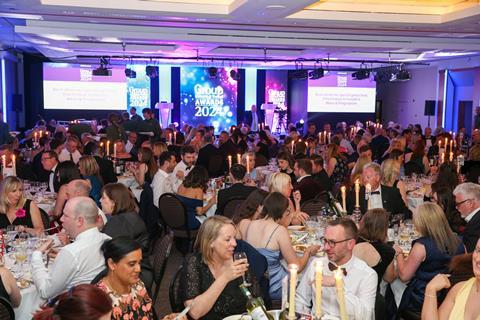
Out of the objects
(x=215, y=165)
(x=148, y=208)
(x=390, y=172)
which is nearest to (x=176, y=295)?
(x=148, y=208)

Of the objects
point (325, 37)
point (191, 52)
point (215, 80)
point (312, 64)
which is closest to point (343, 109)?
point (312, 64)

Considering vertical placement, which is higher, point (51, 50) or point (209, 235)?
point (51, 50)

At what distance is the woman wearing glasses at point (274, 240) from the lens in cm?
461

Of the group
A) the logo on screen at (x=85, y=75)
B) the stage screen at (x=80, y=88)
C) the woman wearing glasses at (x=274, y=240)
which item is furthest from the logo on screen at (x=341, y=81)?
the woman wearing glasses at (x=274, y=240)

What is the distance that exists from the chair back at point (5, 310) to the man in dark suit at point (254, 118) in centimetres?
2017

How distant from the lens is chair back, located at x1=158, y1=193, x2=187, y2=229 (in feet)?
23.1

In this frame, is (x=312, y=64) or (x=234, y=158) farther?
(x=312, y=64)

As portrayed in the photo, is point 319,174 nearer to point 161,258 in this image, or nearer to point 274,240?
point 274,240

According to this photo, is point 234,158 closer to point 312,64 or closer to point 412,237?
point 412,237

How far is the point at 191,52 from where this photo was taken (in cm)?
1728

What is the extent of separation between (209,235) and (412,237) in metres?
2.53

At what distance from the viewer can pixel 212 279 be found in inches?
141

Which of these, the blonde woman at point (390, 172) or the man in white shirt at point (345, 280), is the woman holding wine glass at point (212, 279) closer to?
the man in white shirt at point (345, 280)

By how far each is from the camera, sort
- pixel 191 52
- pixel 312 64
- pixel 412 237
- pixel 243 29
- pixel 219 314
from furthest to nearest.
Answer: pixel 312 64 < pixel 191 52 < pixel 243 29 < pixel 412 237 < pixel 219 314
